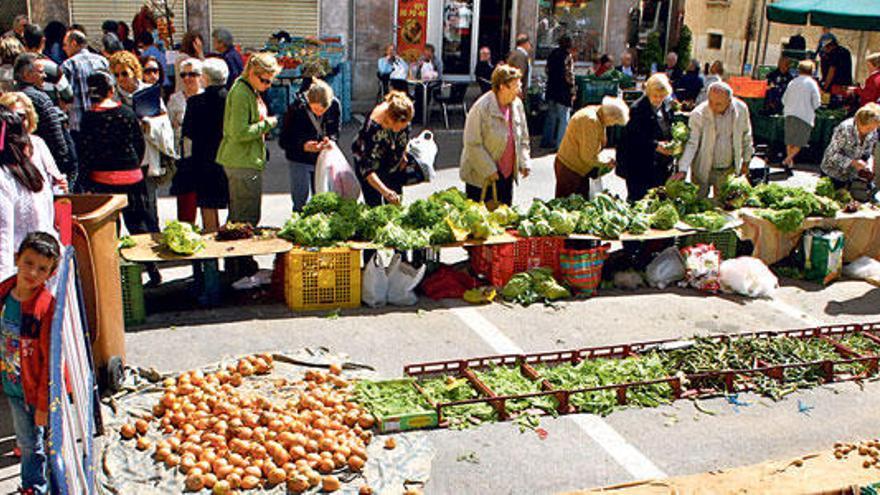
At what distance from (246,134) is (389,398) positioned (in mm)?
3199

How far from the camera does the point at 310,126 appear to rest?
9133 millimetres

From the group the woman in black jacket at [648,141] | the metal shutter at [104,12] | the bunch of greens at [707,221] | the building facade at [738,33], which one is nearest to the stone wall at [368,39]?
the metal shutter at [104,12]

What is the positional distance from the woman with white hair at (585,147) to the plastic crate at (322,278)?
2.74 metres

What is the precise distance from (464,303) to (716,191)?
348cm

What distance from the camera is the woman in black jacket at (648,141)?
10141mm

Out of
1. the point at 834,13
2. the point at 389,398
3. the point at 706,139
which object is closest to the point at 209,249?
the point at 389,398

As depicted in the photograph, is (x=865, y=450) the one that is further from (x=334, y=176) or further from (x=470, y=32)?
(x=470, y=32)

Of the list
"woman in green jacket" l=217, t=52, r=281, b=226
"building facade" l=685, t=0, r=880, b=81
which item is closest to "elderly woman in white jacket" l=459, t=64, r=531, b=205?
"woman in green jacket" l=217, t=52, r=281, b=226

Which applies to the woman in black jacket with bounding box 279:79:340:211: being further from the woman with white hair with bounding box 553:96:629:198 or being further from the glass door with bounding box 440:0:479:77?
the glass door with bounding box 440:0:479:77

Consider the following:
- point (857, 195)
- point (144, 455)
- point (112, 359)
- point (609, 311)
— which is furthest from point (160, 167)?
point (857, 195)

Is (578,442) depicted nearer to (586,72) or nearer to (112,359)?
(112,359)

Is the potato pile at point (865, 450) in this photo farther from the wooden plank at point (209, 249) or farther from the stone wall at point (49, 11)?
the stone wall at point (49, 11)

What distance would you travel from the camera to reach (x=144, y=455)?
597cm

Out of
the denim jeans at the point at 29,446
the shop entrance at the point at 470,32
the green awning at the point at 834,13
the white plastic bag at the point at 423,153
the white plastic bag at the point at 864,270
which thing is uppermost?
the green awning at the point at 834,13
